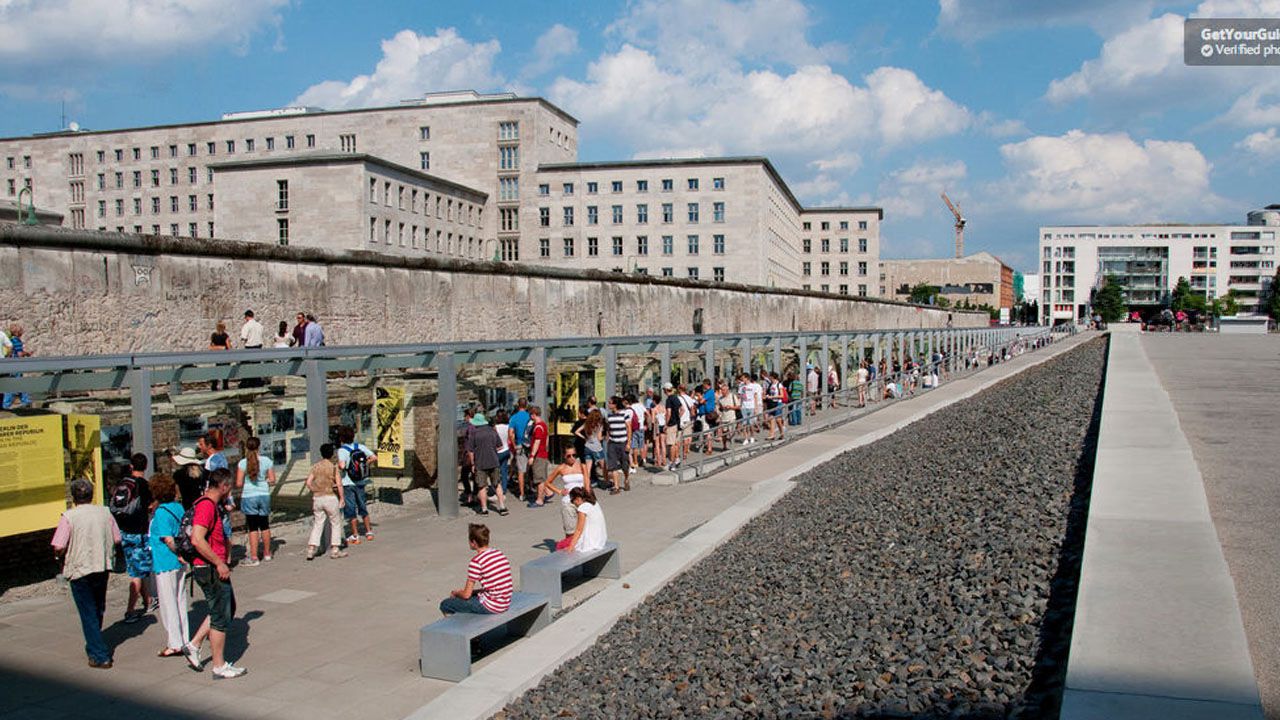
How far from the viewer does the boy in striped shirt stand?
7.52 metres

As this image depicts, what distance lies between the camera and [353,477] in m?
11.4

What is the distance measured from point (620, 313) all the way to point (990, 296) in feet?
476

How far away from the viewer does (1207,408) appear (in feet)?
53.1

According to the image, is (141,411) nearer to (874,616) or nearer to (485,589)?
(485,589)

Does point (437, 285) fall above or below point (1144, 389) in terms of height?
above

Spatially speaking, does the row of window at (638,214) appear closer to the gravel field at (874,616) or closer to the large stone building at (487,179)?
the large stone building at (487,179)

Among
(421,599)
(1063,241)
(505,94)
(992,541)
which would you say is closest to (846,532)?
(992,541)

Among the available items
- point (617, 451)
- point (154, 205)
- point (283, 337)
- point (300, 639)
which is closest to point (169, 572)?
point (300, 639)

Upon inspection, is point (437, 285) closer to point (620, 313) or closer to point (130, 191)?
point (620, 313)

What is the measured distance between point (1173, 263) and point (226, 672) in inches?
6137

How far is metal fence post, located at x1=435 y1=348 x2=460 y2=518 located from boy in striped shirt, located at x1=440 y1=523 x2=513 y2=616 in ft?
17.2

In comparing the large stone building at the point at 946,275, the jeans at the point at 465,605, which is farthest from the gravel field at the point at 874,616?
the large stone building at the point at 946,275

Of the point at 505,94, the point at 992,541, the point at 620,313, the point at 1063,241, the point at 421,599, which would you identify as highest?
the point at 505,94

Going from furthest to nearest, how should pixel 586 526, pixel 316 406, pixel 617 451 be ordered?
pixel 617 451 < pixel 316 406 < pixel 586 526
